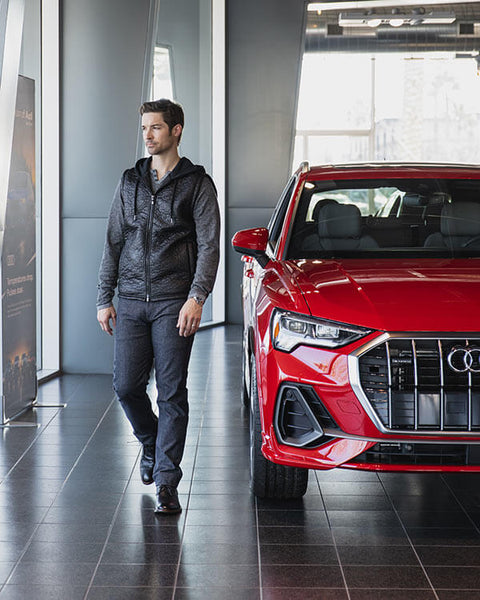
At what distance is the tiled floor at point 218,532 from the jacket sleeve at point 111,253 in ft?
3.10

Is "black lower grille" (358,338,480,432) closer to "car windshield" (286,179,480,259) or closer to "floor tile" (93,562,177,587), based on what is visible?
"floor tile" (93,562,177,587)

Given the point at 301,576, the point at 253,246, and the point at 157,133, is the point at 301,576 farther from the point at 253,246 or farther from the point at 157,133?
the point at 157,133

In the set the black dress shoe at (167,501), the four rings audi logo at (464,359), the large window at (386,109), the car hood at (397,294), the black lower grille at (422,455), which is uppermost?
the large window at (386,109)

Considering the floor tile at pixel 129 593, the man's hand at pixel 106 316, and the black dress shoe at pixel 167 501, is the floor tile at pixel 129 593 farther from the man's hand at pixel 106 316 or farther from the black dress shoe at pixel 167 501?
the man's hand at pixel 106 316

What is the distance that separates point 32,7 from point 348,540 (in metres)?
5.29

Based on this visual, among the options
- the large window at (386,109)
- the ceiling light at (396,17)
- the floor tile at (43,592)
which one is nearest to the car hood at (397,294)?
the floor tile at (43,592)

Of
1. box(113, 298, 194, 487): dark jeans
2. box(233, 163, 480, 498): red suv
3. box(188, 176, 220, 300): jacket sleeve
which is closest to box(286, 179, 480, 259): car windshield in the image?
box(233, 163, 480, 498): red suv

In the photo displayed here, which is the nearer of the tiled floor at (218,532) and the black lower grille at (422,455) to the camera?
the tiled floor at (218,532)

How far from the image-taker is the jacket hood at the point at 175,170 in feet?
13.1

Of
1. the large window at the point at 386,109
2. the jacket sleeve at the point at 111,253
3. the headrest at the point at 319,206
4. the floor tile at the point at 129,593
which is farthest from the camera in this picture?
the large window at the point at 386,109

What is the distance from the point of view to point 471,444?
11.0ft

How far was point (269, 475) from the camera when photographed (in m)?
4.00

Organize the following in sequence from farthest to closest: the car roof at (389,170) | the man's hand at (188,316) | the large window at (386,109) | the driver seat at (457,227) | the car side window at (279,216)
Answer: the large window at (386,109), the car side window at (279,216), the car roof at (389,170), the driver seat at (457,227), the man's hand at (188,316)

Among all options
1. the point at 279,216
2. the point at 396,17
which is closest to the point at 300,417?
the point at 279,216
